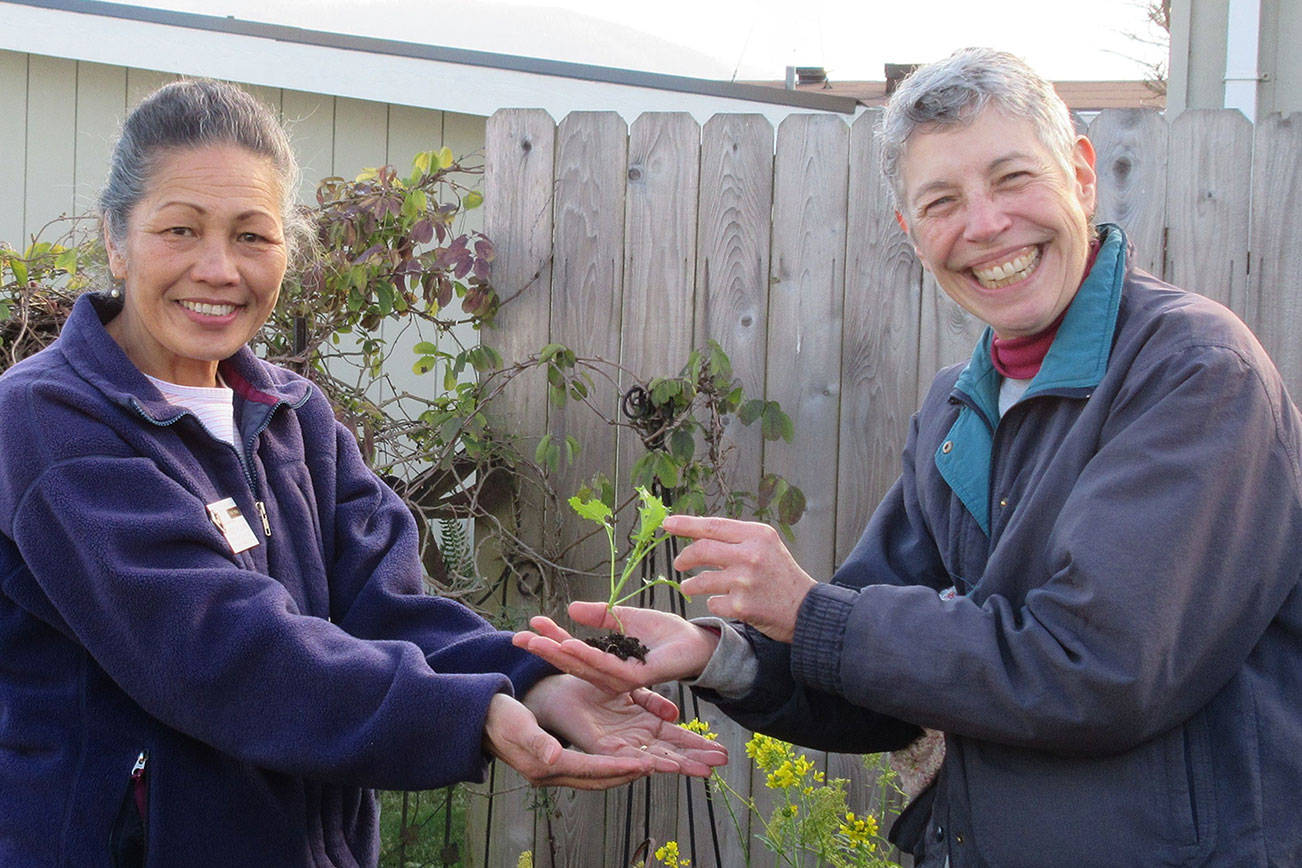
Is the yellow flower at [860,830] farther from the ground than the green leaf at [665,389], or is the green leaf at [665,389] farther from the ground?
the green leaf at [665,389]

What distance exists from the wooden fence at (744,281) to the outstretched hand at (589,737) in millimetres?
1363

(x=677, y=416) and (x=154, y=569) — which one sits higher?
(x=677, y=416)

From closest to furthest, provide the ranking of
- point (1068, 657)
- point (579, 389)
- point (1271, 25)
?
point (1068, 657) → point (579, 389) → point (1271, 25)

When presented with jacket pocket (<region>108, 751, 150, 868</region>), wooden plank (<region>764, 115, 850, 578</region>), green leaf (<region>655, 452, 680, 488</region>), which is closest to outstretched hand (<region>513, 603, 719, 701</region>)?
jacket pocket (<region>108, 751, 150, 868</region>)

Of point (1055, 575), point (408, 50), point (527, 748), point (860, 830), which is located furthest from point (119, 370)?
point (408, 50)

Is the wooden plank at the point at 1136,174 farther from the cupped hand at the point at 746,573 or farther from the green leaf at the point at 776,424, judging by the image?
the cupped hand at the point at 746,573

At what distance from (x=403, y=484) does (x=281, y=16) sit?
548 cm

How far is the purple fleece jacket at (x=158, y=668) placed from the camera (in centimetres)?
174

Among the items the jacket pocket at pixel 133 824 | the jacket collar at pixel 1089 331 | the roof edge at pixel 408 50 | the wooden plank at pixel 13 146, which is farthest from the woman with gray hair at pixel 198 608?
the wooden plank at pixel 13 146

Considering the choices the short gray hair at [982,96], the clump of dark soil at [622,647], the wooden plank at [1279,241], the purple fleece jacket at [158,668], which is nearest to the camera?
the purple fleece jacket at [158,668]

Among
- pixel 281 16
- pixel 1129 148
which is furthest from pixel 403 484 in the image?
pixel 281 16

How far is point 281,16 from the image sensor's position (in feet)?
26.2

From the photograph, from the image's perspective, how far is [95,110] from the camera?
5832 millimetres

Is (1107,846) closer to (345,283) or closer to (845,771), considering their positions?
(845,771)
